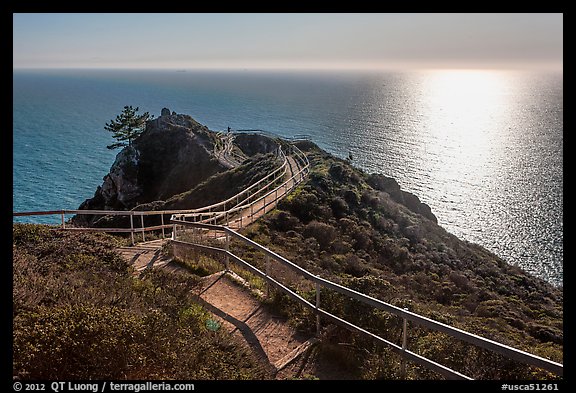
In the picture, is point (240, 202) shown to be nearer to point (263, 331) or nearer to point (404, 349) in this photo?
point (263, 331)

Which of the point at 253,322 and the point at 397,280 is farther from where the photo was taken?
the point at 397,280

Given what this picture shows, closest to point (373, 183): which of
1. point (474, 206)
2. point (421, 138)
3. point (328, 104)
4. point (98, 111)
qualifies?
point (474, 206)

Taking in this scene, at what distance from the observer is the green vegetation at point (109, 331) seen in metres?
4.59

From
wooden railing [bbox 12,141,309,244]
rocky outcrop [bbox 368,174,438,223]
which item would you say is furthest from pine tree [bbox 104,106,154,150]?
rocky outcrop [bbox 368,174,438,223]

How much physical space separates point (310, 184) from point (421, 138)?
69.4 meters

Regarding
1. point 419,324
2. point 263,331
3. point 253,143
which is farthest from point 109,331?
point 253,143

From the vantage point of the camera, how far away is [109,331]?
4.90 metres

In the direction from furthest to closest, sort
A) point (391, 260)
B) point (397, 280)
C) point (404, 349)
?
point (391, 260), point (397, 280), point (404, 349)

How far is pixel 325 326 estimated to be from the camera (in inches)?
278

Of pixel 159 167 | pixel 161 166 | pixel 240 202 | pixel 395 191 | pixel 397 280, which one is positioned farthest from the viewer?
pixel 161 166

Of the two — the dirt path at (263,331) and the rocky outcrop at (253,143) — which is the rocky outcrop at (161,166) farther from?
the dirt path at (263,331)

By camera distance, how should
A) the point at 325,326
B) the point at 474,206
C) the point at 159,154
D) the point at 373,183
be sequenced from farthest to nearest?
the point at 474,206 < the point at 159,154 < the point at 373,183 < the point at 325,326

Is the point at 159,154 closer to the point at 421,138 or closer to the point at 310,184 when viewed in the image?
Answer: the point at 310,184
